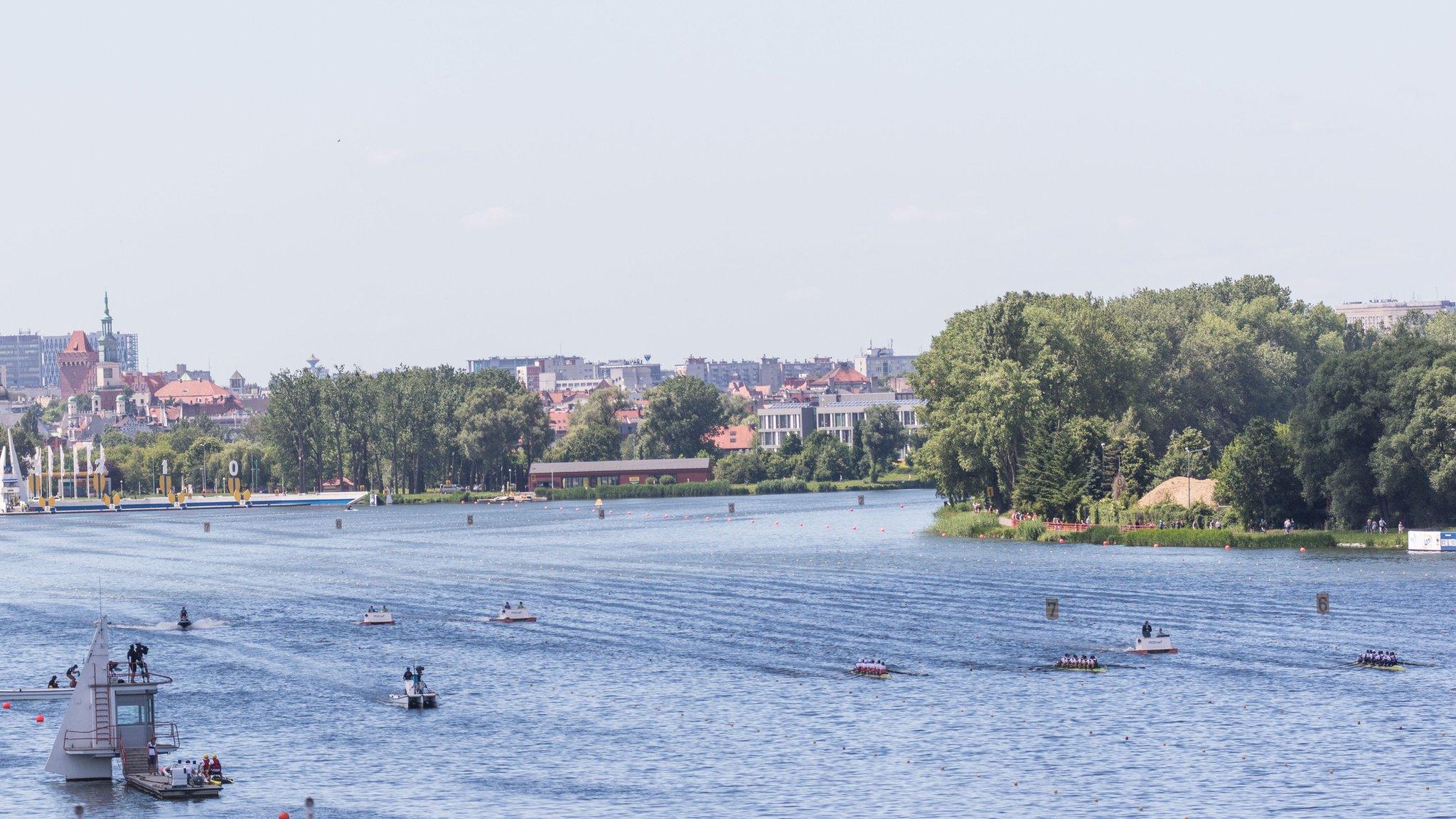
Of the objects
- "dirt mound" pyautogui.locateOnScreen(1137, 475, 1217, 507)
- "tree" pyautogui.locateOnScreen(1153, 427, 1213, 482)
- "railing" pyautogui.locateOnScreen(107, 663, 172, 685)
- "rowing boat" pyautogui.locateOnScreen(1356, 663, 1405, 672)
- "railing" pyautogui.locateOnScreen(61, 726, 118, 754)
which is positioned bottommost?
"rowing boat" pyautogui.locateOnScreen(1356, 663, 1405, 672)

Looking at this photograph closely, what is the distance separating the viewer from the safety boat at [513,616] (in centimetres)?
10775

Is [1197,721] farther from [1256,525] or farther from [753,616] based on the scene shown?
[1256,525]

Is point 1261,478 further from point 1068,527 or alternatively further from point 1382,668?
point 1382,668

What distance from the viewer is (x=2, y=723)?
77188 mm

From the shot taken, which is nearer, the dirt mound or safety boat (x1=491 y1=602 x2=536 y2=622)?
safety boat (x1=491 y1=602 x2=536 y2=622)

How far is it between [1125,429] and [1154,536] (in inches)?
962

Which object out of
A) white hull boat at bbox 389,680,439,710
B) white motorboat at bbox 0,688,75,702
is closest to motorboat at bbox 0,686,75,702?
white motorboat at bbox 0,688,75,702

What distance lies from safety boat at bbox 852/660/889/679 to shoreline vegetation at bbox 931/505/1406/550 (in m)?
64.3

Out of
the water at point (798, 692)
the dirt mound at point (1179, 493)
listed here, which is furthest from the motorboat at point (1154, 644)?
the dirt mound at point (1179, 493)

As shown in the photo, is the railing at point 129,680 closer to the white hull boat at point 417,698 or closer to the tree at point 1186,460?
the white hull boat at point 417,698

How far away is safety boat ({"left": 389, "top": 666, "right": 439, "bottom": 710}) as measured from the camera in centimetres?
7844

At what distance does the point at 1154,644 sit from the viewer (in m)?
88.9

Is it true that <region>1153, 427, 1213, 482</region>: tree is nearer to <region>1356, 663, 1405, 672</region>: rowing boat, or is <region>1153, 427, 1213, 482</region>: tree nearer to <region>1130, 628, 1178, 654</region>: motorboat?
<region>1130, 628, 1178, 654</region>: motorboat

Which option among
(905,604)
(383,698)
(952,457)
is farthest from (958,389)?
(383,698)
